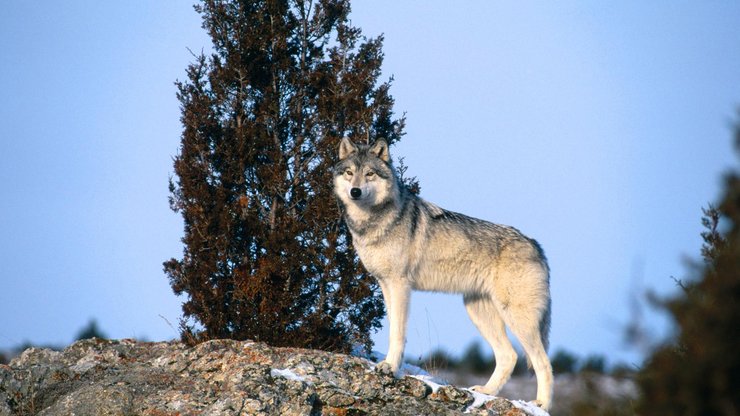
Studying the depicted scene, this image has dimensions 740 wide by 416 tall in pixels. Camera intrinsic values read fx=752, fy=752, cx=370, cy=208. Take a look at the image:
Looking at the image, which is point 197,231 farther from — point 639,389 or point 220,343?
point 639,389

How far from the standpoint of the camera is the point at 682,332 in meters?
2.89

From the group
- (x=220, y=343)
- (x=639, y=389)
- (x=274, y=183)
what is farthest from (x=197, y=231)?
(x=639, y=389)

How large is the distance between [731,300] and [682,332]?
8.4 inches

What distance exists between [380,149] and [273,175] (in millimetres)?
2033

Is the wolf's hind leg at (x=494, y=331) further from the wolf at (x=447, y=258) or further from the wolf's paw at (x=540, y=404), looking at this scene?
the wolf's paw at (x=540, y=404)

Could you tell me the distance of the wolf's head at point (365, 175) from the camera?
332 inches

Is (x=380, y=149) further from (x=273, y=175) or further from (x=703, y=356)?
(x=703, y=356)

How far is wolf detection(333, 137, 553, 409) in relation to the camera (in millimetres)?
8492

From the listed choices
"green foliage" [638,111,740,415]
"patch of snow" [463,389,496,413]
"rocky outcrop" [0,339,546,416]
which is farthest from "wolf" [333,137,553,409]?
"green foliage" [638,111,740,415]

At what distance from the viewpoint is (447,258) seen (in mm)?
8836

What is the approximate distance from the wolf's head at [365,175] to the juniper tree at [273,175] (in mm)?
1394

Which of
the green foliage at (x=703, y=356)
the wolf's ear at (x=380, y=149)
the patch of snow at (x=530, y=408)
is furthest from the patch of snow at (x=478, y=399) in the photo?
the green foliage at (x=703, y=356)

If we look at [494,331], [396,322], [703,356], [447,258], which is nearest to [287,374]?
[396,322]

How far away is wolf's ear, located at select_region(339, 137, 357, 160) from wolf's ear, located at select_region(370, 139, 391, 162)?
9.0 inches
